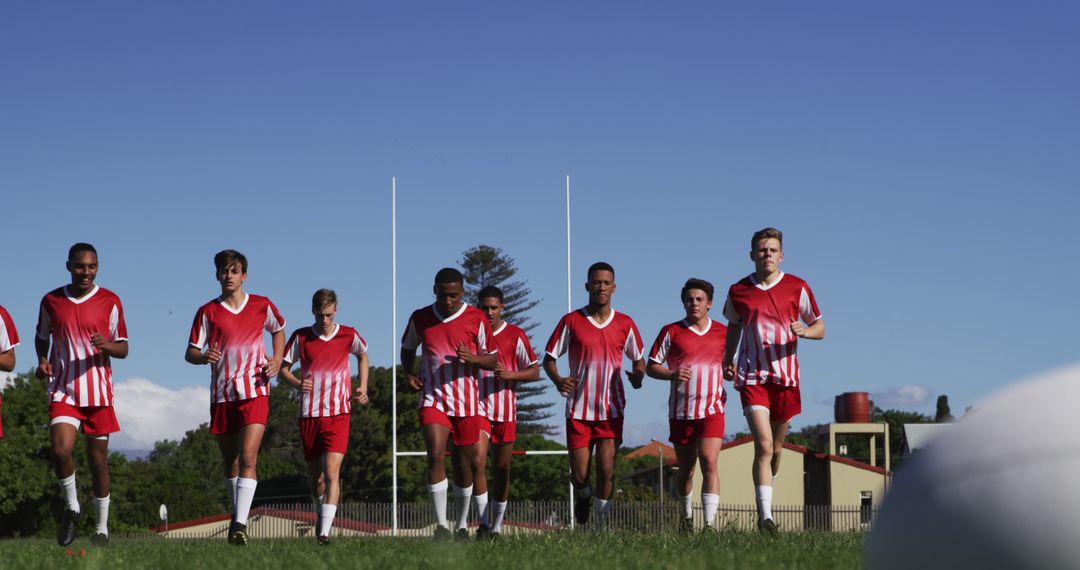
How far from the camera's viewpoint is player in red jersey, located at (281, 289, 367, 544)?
1181 cm

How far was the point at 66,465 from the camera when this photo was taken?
35.2 ft

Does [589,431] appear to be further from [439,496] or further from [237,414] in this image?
[237,414]

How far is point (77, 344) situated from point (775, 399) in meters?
5.78

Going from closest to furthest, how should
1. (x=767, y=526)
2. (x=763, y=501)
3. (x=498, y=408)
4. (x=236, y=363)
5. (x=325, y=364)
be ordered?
(x=767, y=526)
(x=763, y=501)
(x=236, y=363)
(x=498, y=408)
(x=325, y=364)

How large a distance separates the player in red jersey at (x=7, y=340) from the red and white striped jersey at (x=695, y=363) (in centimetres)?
540

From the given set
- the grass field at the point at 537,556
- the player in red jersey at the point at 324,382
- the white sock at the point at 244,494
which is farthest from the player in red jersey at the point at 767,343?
the white sock at the point at 244,494

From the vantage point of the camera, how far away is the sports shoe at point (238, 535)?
31.5 ft

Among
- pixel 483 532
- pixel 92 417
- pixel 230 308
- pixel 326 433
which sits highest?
pixel 230 308

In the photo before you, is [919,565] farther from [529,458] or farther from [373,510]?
[529,458]

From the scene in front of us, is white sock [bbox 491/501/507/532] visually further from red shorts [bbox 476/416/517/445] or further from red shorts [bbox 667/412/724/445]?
red shorts [bbox 667/412/724/445]

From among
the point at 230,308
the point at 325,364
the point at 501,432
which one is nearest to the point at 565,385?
the point at 501,432

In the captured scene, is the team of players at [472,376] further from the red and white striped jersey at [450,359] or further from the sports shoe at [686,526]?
the sports shoe at [686,526]

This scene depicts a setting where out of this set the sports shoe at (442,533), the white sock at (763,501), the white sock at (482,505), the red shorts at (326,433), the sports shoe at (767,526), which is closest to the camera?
the sports shoe at (767,526)

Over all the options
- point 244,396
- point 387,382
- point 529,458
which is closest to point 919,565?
point 244,396
